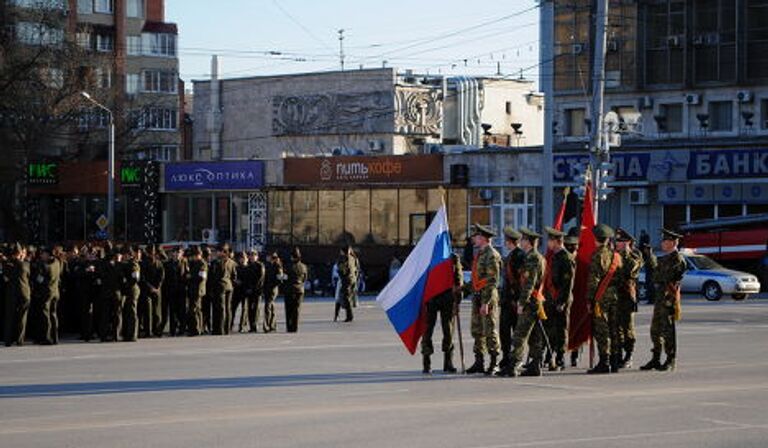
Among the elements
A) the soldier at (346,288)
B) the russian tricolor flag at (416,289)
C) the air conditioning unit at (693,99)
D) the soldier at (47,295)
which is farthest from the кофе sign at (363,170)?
the russian tricolor flag at (416,289)

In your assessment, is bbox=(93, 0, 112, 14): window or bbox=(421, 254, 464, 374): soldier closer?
bbox=(421, 254, 464, 374): soldier

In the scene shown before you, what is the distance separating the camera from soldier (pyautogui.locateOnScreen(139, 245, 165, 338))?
28.1 meters

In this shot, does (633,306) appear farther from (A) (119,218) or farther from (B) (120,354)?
(A) (119,218)

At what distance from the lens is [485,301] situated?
1942 cm

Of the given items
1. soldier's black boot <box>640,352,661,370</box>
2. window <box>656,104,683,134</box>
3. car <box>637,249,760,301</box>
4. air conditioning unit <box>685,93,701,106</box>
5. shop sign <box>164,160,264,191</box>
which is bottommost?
car <box>637,249,760,301</box>

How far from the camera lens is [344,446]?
12.8 meters

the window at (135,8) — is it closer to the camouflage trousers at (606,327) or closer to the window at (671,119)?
the window at (671,119)

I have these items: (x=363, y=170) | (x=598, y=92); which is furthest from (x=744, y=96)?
Answer: (x=598, y=92)

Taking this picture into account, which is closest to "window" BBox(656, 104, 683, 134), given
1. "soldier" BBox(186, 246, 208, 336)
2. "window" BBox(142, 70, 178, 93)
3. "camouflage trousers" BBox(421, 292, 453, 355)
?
"soldier" BBox(186, 246, 208, 336)

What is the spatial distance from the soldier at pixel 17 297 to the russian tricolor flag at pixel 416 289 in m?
8.42

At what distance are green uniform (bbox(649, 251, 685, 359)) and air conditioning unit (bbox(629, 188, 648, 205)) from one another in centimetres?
3904

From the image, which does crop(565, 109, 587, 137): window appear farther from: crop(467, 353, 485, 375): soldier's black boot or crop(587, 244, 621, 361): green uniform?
crop(467, 353, 485, 375): soldier's black boot

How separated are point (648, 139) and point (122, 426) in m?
50.0

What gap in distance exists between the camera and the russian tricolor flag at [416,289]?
67.1 feet
